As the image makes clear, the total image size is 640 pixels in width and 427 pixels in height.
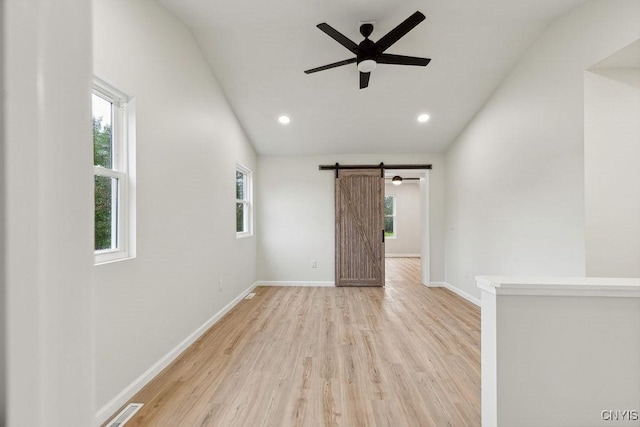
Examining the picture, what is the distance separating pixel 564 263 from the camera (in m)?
2.52

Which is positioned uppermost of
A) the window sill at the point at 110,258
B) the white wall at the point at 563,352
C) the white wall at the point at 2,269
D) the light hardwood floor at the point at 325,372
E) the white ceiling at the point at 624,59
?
the white ceiling at the point at 624,59

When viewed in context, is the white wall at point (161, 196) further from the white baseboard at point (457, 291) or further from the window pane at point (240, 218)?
the white baseboard at point (457, 291)

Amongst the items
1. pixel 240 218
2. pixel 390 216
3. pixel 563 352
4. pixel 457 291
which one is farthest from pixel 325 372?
pixel 390 216

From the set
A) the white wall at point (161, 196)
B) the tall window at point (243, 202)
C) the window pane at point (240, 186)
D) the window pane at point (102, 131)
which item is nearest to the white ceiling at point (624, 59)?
the white wall at point (161, 196)

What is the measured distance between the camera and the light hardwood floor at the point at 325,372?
1774 millimetres

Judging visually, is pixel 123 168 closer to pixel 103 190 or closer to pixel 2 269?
pixel 103 190

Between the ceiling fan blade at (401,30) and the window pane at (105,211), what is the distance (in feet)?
7.29

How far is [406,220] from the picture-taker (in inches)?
400

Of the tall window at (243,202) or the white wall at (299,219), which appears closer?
the tall window at (243,202)

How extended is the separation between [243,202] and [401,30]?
3212 mm

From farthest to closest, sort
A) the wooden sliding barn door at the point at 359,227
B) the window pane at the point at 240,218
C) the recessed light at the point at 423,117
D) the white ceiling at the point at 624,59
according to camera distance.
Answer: the wooden sliding barn door at the point at 359,227, the window pane at the point at 240,218, the recessed light at the point at 423,117, the white ceiling at the point at 624,59

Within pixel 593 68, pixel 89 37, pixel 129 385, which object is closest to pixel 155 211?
pixel 129 385

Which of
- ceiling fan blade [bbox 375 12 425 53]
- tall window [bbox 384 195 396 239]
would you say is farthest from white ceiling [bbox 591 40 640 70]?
tall window [bbox 384 195 396 239]

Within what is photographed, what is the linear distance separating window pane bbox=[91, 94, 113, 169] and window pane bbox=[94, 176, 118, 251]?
117 mm
